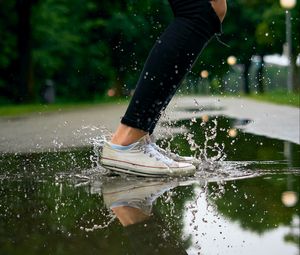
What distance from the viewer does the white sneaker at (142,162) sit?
2910 mm

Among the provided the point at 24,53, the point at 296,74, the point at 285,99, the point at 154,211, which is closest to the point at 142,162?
the point at 154,211

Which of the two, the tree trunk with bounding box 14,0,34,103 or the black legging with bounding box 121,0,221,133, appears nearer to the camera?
the black legging with bounding box 121,0,221,133

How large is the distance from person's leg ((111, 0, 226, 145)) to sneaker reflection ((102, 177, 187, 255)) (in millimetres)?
310

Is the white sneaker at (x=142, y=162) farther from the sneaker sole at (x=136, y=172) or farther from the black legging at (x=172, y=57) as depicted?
the black legging at (x=172, y=57)

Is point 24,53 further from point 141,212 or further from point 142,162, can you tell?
point 141,212

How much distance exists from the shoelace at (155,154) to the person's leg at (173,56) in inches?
3.5

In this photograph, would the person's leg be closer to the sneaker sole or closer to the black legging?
the black legging

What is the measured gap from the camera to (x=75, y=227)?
72.2 inches

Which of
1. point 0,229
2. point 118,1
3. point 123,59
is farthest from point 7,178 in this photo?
point 123,59

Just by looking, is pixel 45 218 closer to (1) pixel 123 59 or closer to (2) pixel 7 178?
(2) pixel 7 178

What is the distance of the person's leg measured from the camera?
2926mm

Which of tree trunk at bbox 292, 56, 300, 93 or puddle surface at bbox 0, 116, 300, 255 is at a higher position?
puddle surface at bbox 0, 116, 300, 255

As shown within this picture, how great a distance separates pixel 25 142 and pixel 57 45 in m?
28.9

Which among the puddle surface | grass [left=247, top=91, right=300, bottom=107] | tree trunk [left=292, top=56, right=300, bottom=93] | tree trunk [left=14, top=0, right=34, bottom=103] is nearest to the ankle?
the puddle surface
